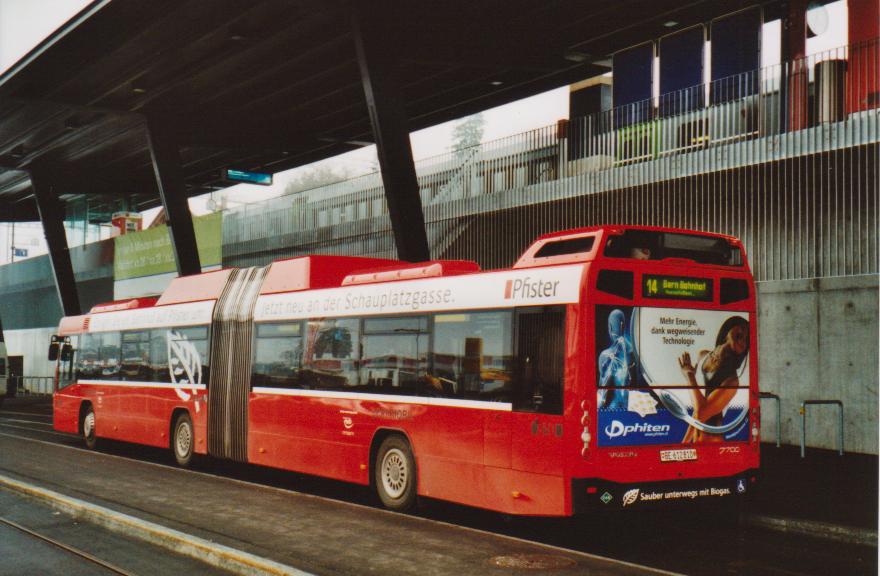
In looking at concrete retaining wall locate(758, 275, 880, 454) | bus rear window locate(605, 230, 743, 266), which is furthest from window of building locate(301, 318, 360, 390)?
concrete retaining wall locate(758, 275, 880, 454)

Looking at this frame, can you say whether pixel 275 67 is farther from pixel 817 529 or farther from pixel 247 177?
pixel 817 529

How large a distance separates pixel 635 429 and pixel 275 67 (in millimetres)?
18498

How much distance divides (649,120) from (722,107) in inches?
82.7

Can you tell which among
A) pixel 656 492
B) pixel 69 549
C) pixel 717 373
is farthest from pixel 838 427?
pixel 69 549

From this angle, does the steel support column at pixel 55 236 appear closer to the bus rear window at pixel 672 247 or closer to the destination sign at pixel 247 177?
the destination sign at pixel 247 177

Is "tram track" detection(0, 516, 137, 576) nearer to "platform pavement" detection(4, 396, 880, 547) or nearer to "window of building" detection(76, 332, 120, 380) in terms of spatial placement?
"platform pavement" detection(4, 396, 880, 547)

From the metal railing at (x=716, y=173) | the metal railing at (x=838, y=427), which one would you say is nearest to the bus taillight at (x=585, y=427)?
the metal railing at (x=838, y=427)

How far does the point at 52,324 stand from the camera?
→ 168 ft

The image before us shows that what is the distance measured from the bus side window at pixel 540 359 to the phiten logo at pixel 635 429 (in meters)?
0.52

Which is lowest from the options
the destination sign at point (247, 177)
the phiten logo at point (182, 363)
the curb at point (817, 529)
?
the curb at point (817, 529)

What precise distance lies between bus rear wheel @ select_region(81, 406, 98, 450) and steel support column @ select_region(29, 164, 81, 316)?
18125mm

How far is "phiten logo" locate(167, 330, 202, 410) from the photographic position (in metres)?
16.2

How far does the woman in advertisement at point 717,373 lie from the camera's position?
945 centimetres

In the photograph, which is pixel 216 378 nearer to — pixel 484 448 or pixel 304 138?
pixel 484 448
